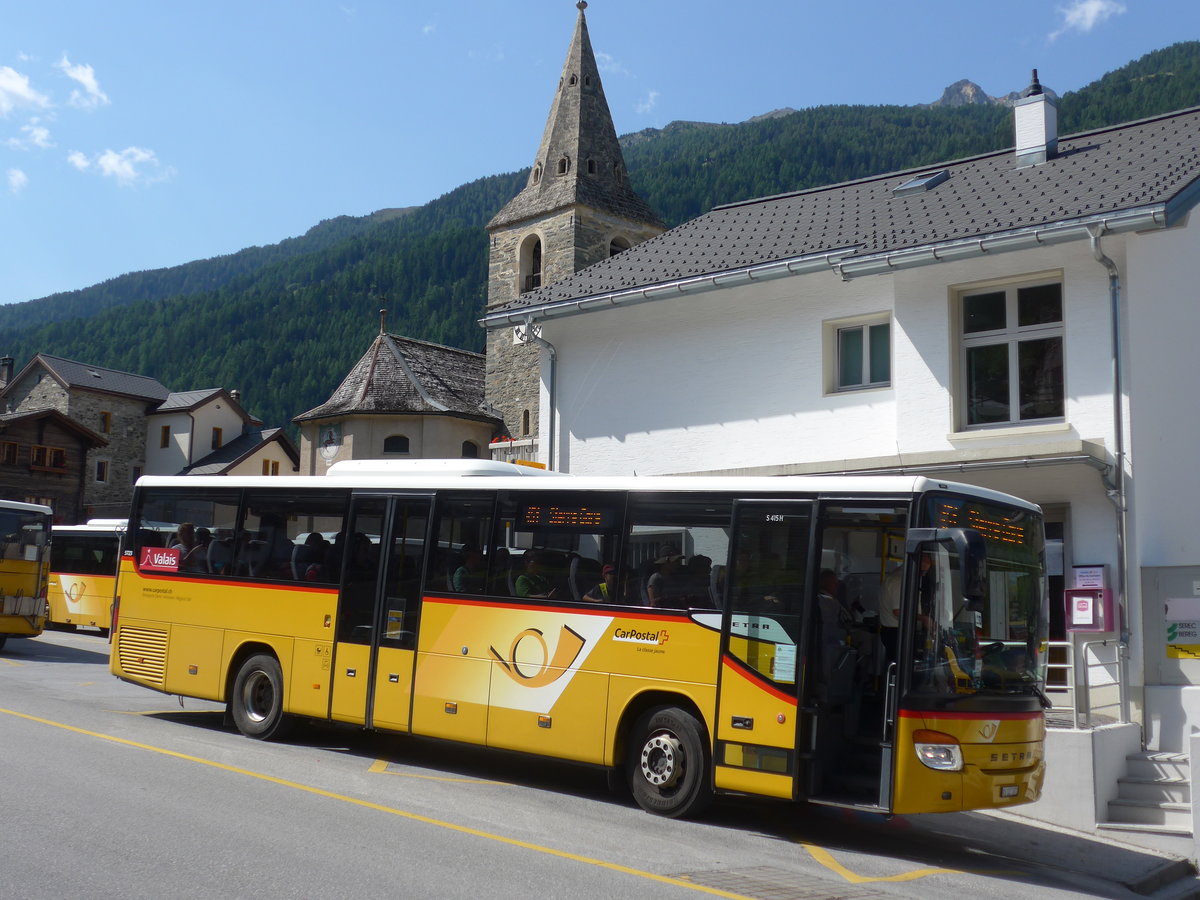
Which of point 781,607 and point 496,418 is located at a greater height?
point 496,418

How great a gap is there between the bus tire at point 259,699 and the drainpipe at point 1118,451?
9.25 metres

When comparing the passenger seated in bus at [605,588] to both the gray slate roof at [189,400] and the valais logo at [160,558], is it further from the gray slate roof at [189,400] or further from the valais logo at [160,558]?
the gray slate roof at [189,400]

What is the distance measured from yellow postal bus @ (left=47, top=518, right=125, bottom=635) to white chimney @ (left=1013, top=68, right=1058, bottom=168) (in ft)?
76.2

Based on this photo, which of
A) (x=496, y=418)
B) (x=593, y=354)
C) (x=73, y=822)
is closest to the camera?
(x=73, y=822)

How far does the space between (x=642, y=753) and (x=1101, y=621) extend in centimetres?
621

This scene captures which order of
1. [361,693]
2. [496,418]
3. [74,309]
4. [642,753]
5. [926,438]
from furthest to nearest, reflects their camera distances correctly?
[74,309]
[496,418]
[926,438]
[361,693]
[642,753]

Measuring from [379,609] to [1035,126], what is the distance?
12.8m

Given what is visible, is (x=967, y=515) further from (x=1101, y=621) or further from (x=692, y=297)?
(x=692, y=297)

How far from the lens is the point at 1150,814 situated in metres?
11.7

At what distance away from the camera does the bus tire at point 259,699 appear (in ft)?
Answer: 42.0

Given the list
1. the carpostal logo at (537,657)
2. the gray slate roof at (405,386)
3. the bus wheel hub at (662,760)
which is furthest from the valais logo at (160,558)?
the gray slate roof at (405,386)

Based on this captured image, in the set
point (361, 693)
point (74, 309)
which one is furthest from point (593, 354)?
point (74, 309)

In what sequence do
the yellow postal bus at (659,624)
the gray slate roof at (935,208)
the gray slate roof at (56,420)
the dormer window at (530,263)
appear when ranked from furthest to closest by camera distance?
the gray slate roof at (56,420) → the dormer window at (530,263) → the gray slate roof at (935,208) → the yellow postal bus at (659,624)

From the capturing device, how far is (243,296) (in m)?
136
